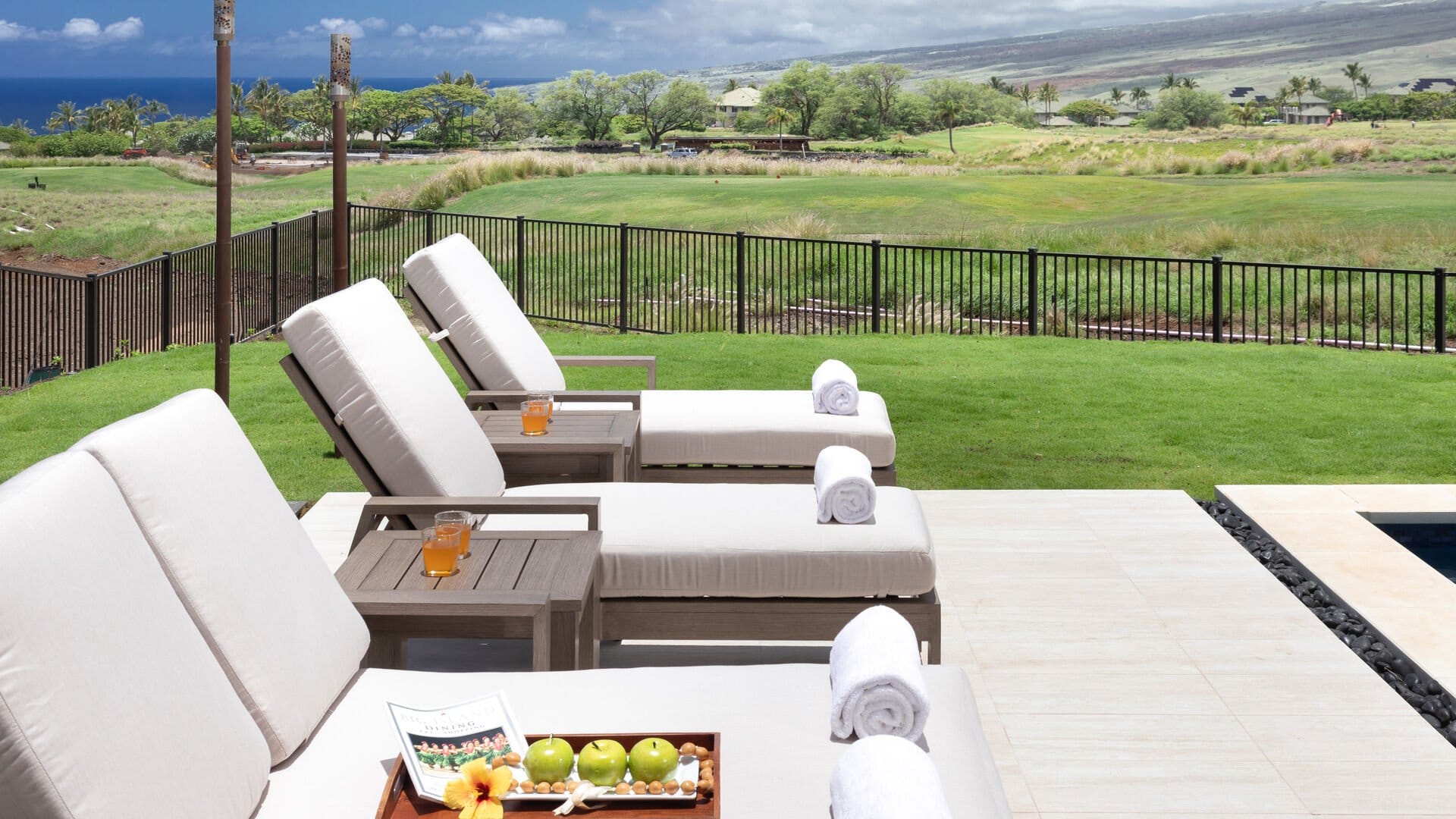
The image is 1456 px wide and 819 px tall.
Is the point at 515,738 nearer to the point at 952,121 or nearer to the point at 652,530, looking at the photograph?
the point at 652,530

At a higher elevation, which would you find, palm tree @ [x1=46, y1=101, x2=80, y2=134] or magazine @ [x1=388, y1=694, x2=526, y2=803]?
palm tree @ [x1=46, y1=101, x2=80, y2=134]

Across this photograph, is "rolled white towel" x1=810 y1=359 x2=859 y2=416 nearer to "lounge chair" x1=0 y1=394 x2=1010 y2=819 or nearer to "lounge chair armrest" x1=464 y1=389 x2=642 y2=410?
"lounge chair armrest" x1=464 y1=389 x2=642 y2=410

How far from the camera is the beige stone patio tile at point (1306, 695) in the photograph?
10.9 ft

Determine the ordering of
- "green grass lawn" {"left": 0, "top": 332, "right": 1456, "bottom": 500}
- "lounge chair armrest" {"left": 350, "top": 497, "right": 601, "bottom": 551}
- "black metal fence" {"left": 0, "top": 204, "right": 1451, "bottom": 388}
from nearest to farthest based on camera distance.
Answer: "lounge chair armrest" {"left": 350, "top": 497, "right": 601, "bottom": 551} < "green grass lawn" {"left": 0, "top": 332, "right": 1456, "bottom": 500} < "black metal fence" {"left": 0, "top": 204, "right": 1451, "bottom": 388}

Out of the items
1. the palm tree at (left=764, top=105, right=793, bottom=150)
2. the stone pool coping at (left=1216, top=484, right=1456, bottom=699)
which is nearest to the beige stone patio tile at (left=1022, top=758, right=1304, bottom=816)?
the stone pool coping at (left=1216, top=484, right=1456, bottom=699)

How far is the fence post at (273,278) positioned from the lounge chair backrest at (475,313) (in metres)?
7.80

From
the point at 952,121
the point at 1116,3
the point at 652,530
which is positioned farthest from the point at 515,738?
the point at 1116,3

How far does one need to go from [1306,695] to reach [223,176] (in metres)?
4.26

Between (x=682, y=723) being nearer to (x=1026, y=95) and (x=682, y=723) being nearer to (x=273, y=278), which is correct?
(x=273, y=278)

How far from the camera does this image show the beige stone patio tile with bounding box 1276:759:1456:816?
2.80 metres

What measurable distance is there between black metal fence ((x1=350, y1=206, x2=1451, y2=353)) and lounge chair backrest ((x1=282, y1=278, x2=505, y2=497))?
26.0 ft

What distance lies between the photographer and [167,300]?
11312mm

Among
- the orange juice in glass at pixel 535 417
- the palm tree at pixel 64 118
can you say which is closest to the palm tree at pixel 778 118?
the palm tree at pixel 64 118

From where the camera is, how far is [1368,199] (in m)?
27.9
